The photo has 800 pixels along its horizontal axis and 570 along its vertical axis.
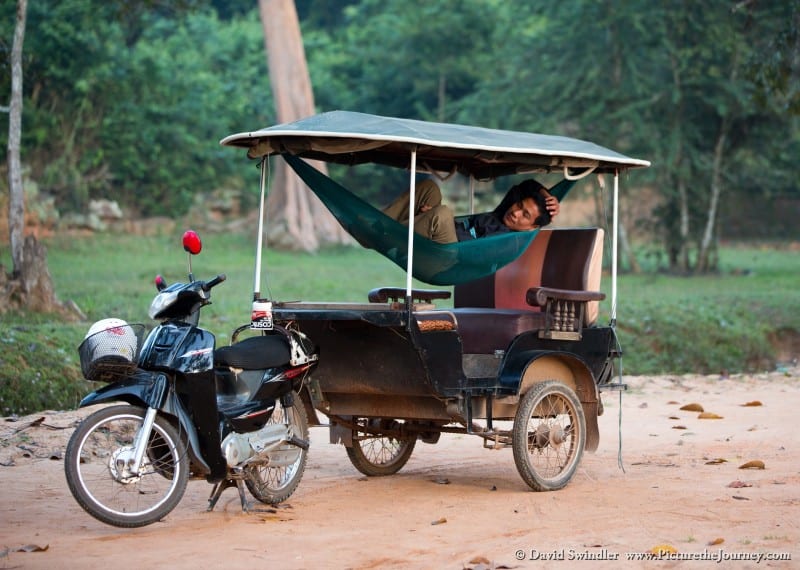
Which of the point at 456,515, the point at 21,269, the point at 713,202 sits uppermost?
the point at 713,202

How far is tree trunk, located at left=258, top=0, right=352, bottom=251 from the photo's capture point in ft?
94.5

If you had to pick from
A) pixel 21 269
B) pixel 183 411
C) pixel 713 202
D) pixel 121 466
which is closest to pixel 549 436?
pixel 183 411

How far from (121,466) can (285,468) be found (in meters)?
1.26

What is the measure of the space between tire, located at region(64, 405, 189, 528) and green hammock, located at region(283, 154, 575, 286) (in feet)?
5.63

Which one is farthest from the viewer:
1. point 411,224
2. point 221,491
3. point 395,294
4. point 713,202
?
point 713,202

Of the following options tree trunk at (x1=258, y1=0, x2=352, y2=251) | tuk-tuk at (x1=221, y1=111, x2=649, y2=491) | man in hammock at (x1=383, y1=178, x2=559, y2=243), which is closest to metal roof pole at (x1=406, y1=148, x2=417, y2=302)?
tuk-tuk at (x1=221, y1=111, x2=649, y2=491)

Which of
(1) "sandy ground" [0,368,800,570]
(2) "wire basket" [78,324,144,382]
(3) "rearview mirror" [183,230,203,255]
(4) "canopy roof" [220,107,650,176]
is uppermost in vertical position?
(4) "canopy roof" [220,107,650,176]

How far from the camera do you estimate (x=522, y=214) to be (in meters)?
8.27

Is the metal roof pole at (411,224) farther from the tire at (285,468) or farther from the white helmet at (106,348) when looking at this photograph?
the white helmet at (106,348)

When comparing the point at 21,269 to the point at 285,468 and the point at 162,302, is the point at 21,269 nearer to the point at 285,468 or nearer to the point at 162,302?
the point at 285,468

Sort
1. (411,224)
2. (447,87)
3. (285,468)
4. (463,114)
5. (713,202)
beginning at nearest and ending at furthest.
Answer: (411,224)
(285,468)
(713,202)
(463,114)
(447,87)

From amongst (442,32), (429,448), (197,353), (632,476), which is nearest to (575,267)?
(632,476)

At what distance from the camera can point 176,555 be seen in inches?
226

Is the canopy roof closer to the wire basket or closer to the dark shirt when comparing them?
the dark shirt
